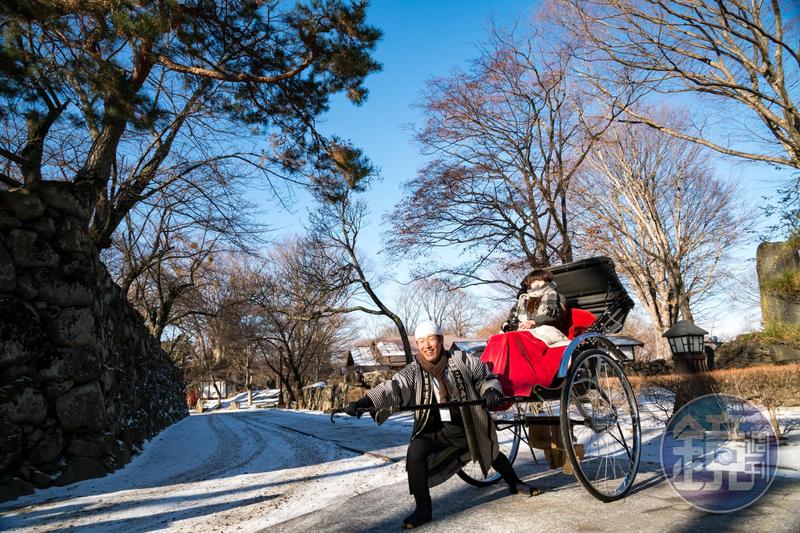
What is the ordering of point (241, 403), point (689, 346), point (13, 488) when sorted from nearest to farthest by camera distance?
point (13, 488)
point (689, 346)
point (241, 403)

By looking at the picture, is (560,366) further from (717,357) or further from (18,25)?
(717,357)

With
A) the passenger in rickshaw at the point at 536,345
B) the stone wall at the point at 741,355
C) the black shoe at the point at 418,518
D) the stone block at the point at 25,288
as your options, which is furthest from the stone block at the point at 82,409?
the stone wall at the point at 741,355

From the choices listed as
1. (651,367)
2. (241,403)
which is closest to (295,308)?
(651,367)

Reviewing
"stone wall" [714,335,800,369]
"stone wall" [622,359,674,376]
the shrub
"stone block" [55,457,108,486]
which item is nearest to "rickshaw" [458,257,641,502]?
the shrub

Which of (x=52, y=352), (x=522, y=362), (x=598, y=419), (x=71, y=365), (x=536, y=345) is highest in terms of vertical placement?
(x=52, y=352)

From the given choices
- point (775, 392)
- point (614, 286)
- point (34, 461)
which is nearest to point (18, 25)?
point (34, 461)

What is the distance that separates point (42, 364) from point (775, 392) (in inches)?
418

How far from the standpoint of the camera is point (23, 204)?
5.94m

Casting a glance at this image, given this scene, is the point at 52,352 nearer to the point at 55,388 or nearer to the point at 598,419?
the point at 55,388

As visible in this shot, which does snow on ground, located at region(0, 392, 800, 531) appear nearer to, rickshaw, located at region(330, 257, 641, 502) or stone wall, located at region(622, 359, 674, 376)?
rickshaw, located at region(330, 257, 641, 502)

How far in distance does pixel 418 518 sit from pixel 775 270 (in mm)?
8252

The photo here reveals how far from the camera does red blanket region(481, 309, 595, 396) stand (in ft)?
12.0

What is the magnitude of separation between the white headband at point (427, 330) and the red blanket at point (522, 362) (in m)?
0.55

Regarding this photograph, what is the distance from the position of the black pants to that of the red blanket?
1.74ft
